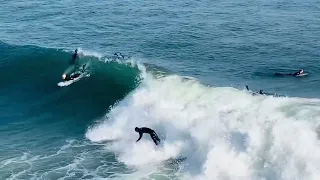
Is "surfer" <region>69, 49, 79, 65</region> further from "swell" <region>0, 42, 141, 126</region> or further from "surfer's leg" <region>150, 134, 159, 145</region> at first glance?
"surfer's leg" <region>150, 134, 159, 145</region>

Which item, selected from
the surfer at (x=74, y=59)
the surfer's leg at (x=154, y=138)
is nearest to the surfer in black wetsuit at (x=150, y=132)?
the surfer's leg at (x=154, y=138)

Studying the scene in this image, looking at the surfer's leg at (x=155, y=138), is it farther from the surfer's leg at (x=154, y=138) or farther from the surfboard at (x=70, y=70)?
the surfboard at (x=70, y=70)

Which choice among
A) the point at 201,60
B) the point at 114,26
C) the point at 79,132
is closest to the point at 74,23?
the point at 114,26

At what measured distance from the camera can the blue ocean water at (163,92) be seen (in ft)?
74.8

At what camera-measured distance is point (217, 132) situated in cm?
2402

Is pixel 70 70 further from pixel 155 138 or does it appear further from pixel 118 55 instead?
pixel 155 138

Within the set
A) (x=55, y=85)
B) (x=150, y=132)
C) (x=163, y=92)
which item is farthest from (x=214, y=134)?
(x=55, y=85)

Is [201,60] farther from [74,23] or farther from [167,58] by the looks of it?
[74,23]

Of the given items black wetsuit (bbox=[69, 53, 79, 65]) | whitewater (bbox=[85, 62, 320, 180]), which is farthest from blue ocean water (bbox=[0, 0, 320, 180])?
black wetsuit (bbox=[69, 53, 79, 65])

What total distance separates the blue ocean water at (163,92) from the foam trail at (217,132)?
58 mm

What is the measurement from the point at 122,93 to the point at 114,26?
62.0 ft

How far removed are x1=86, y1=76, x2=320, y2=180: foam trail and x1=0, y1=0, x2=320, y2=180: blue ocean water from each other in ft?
0.19

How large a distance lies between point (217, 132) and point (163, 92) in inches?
249

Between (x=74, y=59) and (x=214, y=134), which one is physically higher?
(x=74, y=59)
